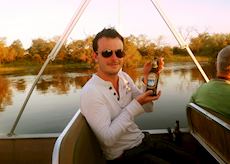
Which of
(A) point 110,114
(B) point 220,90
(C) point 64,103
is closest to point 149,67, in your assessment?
(A) point 110,114

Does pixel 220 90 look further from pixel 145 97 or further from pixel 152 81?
pixel 145 97

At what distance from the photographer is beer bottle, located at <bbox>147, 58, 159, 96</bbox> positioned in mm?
1810

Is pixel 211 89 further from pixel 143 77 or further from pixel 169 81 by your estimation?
pixel 169 81

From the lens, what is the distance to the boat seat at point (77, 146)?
1.28 meters

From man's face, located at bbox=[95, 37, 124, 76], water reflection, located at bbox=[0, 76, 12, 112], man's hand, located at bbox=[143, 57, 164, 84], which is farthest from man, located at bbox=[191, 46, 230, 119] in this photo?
water reflection, located at bbox=[0, 76, 12, 112]

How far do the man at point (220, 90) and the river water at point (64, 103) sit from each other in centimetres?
649

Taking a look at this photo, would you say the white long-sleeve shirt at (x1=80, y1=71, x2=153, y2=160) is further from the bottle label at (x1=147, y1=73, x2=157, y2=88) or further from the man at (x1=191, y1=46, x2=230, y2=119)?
the man at (x1=191, y1=46, x2=230, y2=119)

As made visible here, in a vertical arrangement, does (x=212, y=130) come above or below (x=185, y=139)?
above

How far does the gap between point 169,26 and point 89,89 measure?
147 cm

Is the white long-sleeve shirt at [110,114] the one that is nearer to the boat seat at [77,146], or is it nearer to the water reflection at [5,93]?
the boat seat at [77,146]

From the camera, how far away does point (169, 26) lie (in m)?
2.96

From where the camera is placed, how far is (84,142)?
1.56m

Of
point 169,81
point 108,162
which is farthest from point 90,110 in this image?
point 169,81

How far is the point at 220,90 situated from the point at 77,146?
1.04 meters
